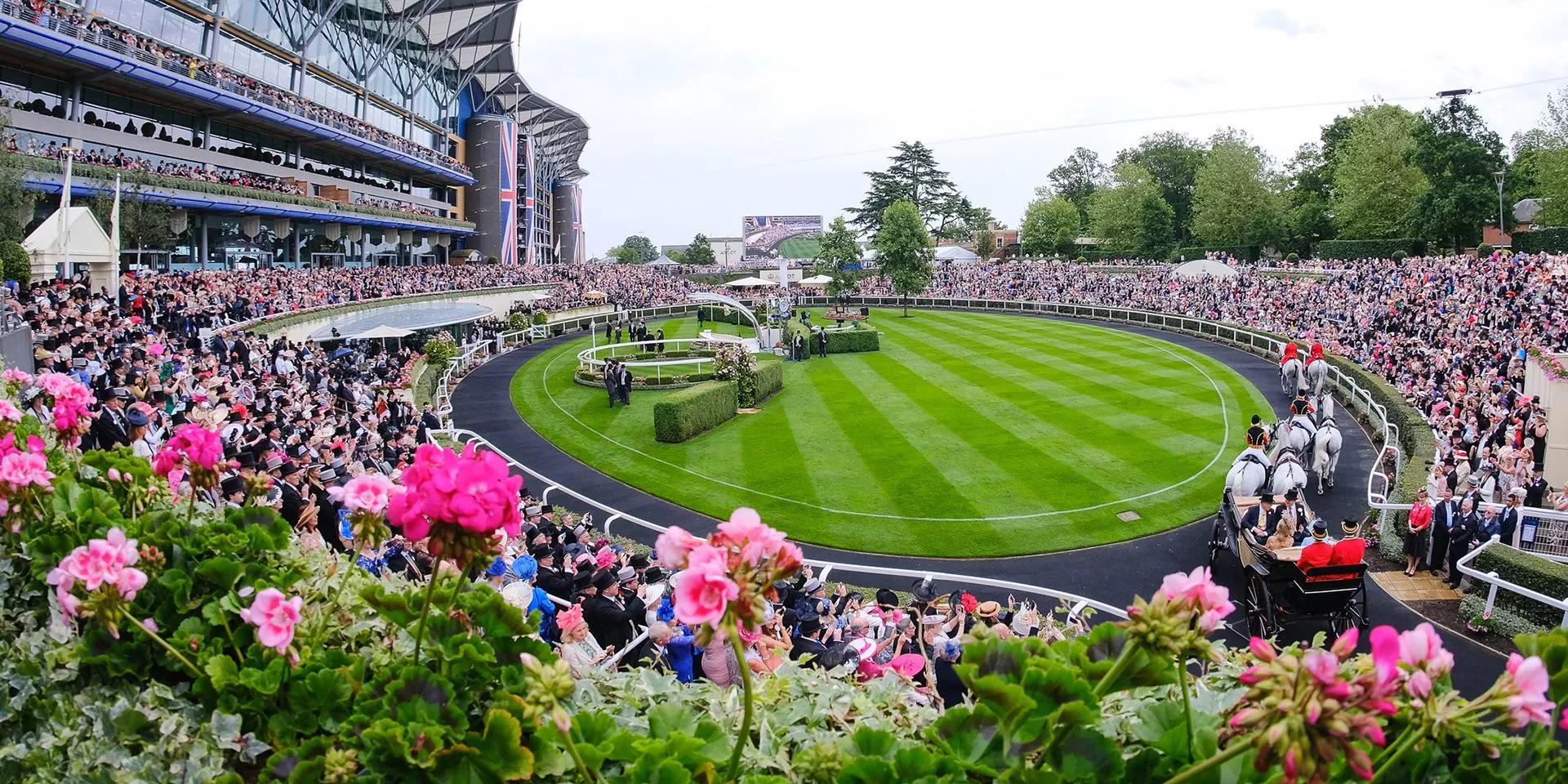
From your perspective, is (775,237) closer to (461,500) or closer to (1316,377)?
(1316,377)

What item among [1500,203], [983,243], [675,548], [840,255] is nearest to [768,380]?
[675,548]

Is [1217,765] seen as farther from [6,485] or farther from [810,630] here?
[810,630]

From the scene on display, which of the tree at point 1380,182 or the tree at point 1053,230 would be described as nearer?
the tree at point 1380,182

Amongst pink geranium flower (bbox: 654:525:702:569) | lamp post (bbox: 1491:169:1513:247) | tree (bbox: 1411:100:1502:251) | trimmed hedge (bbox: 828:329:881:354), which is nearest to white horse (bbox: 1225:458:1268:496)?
pink geranium flower (bbox: 654:525:702:569)

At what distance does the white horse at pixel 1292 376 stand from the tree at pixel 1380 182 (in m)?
34.6

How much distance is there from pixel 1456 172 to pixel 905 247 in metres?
30.6

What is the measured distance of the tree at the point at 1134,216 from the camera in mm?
77312

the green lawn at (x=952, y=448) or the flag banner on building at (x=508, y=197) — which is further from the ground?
the flag banner on building at (x=508, y=197)

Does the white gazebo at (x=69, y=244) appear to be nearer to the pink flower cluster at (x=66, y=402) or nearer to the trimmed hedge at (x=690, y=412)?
the trimmed hedge at (x=690, y=412)

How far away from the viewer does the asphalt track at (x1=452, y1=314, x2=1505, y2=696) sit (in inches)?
436

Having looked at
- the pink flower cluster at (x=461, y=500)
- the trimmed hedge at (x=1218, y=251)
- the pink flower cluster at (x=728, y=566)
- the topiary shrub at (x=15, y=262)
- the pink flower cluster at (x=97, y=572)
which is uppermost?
the trimmed hedge at (x=1218, y=251)

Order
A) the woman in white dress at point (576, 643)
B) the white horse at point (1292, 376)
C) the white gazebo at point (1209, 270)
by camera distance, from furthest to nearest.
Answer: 1. the white gazebo at point (1209, 270)
2. the white horse at point (1292, 376)
3. the woman in white dress at point (576, 643)

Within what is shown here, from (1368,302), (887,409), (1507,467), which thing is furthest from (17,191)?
(1368,302)

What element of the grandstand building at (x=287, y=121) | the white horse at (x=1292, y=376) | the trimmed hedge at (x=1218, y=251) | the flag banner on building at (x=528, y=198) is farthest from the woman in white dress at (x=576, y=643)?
the flag banner on building at (x=528, y=198)
